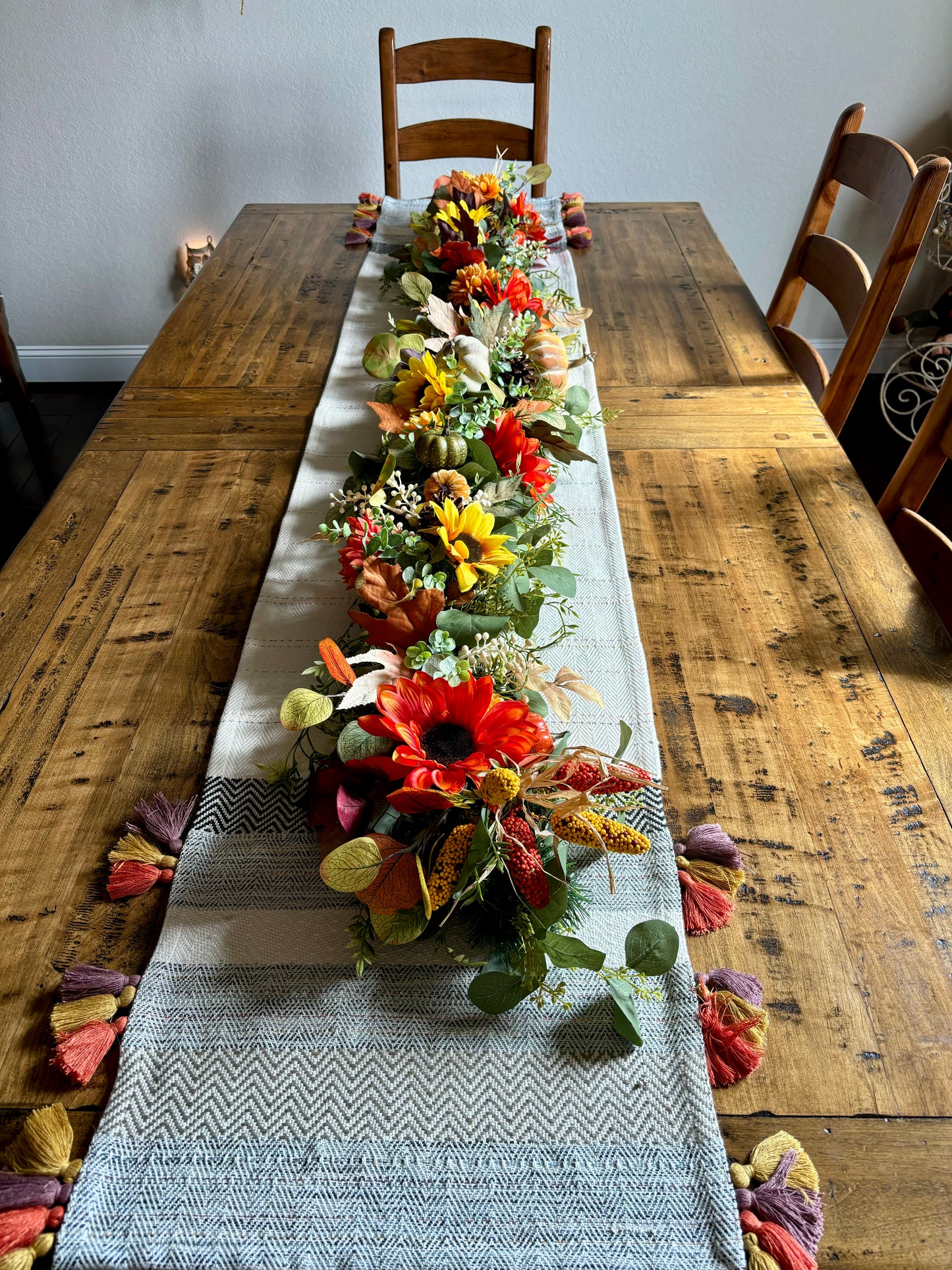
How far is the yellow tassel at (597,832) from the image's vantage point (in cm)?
63

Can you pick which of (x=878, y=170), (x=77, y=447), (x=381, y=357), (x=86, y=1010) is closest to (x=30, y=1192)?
(x=86, y=1010)

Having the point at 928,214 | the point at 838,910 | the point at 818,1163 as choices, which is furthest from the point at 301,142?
the point at 818,1163

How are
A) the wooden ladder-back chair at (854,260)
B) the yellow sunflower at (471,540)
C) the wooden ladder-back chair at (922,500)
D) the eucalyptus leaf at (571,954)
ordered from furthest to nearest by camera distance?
1. the wooden ladder-back chair at (854,260)
2. the wooden ladder-back chair at (922,500)
3. the yellow sunflower at (471,540)
4. the eucalyptus leaf at (571,954)

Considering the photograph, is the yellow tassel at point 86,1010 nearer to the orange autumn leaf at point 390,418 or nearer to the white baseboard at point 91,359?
the orange autumn leaf at point 390,418

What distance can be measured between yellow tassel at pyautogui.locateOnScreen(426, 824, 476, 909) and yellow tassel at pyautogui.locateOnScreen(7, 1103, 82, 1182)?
265 millimetres

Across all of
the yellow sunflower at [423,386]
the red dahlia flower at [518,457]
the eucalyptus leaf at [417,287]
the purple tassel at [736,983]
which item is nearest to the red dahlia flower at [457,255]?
the eucalyptus leaf at [417,287]

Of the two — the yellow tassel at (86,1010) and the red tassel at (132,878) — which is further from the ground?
the yellow tassel at (86,1010)

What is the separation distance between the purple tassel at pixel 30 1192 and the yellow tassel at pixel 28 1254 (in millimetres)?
18

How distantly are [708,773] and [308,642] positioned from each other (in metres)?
0.41

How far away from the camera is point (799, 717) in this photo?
851 mm

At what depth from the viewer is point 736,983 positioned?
649mm

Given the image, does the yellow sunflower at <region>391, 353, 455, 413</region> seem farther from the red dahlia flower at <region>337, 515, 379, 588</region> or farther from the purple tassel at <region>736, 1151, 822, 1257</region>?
the purple tassel at <region>736, 1151, 822, 1257</region>

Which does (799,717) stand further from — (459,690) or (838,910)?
(459,690)

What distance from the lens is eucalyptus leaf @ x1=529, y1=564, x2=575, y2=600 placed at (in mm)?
881
